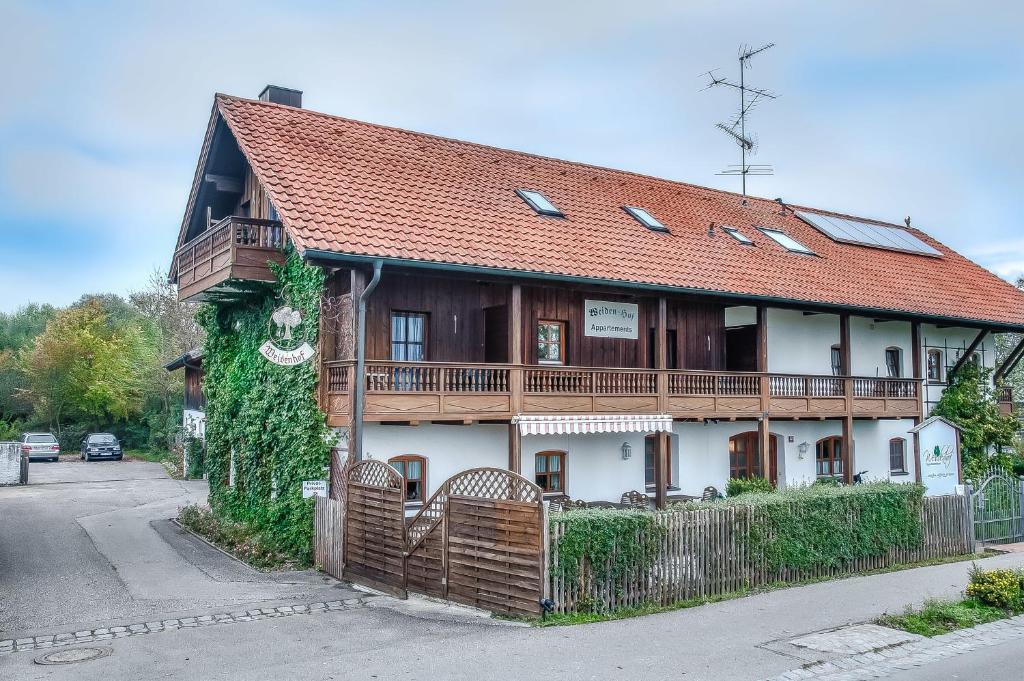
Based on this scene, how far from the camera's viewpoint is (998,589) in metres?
12.3

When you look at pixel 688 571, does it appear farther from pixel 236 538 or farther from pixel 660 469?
pixel 236 538

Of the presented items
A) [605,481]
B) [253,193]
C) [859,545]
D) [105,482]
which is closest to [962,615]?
[859,545]

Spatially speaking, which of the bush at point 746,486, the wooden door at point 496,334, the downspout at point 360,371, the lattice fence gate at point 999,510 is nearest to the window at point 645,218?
the wooden door at point 496,334

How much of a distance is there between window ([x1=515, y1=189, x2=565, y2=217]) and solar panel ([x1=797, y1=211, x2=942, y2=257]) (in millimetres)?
11915

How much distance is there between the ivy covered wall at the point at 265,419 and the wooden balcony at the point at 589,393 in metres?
0.80

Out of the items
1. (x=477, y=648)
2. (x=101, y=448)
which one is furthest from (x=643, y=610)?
(x=101, y=448)

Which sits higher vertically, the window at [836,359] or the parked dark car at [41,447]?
the window at [836,359]

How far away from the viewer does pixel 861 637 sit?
1088cm

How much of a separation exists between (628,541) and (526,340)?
24.6 feet

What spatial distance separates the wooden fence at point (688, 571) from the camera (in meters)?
11.7

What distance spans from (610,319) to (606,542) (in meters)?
8.70

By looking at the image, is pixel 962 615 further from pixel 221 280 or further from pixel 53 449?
pixel 53 449

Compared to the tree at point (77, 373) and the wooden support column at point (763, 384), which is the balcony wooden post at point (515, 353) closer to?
the wooden support column at point (763, 384)

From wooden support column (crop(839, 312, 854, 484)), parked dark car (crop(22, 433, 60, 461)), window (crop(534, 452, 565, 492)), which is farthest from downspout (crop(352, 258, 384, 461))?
parked dark car (crop(22, 433, 60, 461))
